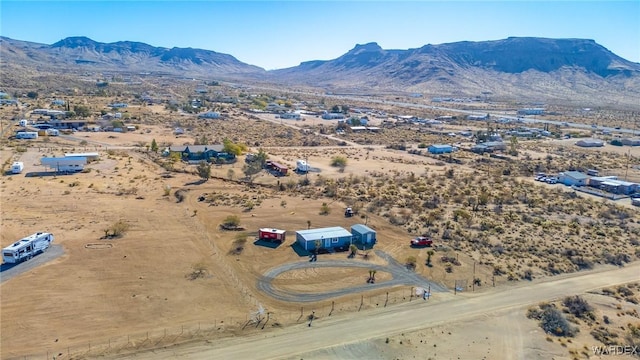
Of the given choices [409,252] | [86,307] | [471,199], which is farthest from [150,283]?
[471,199]

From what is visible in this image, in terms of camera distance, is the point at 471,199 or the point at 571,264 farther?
the point at 471,199

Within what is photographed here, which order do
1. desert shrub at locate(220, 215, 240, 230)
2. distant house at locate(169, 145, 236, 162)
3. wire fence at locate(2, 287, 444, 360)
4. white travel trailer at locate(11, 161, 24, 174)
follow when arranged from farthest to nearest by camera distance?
1. distant house at locate(169, 145, 236, 162)
2. white travel trailer at locate(11, 161, 24, 174)
3. desert shrub at locate(220, 215, 240, 230)
4. wire fence at locate(2, 287, 444, 360)

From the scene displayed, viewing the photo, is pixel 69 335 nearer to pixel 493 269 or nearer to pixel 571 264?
pixel 493 269

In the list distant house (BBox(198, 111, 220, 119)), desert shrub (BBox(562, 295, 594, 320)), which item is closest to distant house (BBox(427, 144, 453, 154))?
desert shrub (BBox(562, 295, 594, 320))

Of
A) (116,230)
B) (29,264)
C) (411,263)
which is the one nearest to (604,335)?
(411,263)

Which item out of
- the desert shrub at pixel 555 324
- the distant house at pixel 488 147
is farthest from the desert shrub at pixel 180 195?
the distant house at pixel 488 147

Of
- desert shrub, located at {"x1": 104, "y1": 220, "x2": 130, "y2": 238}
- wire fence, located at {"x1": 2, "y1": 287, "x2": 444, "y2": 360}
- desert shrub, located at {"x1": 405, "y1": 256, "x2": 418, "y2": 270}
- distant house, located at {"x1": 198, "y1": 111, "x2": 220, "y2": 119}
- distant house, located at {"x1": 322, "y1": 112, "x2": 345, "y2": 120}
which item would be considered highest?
distant house, located at {"x1": 198, "y1": 111, "x2": 220, "y2": 119}

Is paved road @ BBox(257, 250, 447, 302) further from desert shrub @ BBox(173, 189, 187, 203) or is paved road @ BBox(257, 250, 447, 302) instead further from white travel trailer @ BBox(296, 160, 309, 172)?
white travel trailer @ BBox(296, 160, 309, 172)

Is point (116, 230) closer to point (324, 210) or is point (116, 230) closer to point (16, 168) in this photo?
point (324, 210)
